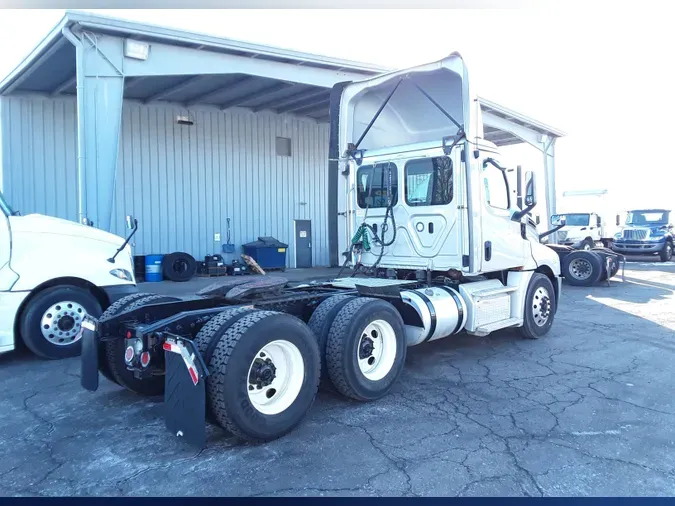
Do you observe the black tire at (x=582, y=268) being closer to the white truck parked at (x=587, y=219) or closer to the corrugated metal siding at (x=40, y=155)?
the white truck parked at (x=587, y=219)

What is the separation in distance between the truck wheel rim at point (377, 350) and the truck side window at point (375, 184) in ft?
8.24

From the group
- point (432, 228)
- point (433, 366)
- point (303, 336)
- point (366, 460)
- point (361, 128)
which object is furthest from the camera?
point (361, 128)

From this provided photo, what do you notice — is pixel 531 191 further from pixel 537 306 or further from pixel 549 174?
pixel 549 174

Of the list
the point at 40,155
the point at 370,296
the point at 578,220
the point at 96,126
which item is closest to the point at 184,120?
the point at 40,155

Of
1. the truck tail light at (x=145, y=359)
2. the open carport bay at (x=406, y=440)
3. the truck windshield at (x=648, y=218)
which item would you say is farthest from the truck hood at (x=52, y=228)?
the truck windshield at (x=648, y=218)

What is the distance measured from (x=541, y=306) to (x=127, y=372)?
5852 mm

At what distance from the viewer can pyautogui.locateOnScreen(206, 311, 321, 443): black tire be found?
381 centimetres

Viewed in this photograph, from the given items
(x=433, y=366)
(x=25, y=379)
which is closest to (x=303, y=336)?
(x=433, y=366)

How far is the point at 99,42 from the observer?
34.9ft

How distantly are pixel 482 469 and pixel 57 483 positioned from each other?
2.91 m

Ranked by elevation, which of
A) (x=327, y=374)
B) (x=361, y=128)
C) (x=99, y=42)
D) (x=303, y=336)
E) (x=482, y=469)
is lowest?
(x=482, y=469)

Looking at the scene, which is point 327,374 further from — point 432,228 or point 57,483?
point 432,228

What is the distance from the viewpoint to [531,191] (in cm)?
721

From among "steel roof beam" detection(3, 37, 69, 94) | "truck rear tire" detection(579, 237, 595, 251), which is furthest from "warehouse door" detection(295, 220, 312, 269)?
"truck rear tire" detection(579, 237, 595, 251)
